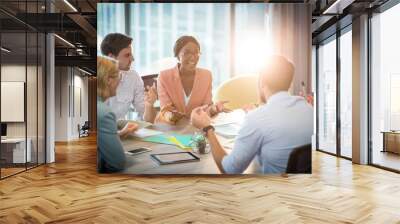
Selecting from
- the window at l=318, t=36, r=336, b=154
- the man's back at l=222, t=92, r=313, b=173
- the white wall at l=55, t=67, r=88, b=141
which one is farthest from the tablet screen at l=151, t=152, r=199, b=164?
the white wall at l=55, t=67, r=88, b=141

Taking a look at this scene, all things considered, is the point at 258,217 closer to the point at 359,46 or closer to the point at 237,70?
the point at 237,70

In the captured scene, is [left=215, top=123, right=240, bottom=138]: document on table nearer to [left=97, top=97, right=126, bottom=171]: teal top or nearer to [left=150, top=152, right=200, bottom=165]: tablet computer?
[left=150, top=152, right=200, bottom=165]: tablet computer

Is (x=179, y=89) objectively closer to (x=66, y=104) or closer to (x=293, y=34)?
(x=293, y=34)

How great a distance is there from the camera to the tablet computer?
6.32 meters

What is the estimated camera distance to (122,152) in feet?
20.9

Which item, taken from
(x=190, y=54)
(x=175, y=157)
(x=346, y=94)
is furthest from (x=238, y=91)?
(x=346, y=94)

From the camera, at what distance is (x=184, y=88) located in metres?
6.34

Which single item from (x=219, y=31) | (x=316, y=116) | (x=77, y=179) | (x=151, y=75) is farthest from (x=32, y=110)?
(x=316, y=116)

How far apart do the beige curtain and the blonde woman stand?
2672 millimetres

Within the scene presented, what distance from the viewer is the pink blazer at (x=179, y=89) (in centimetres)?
631

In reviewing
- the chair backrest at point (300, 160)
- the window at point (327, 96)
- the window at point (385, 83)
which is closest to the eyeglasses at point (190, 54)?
the chair backrest at point (300, 160)

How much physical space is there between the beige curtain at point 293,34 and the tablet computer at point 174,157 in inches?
85.3

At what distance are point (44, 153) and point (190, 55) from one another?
4151 millimetres

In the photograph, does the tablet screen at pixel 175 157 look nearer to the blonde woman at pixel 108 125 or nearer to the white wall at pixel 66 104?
the blonde woman at pixel 108 125
